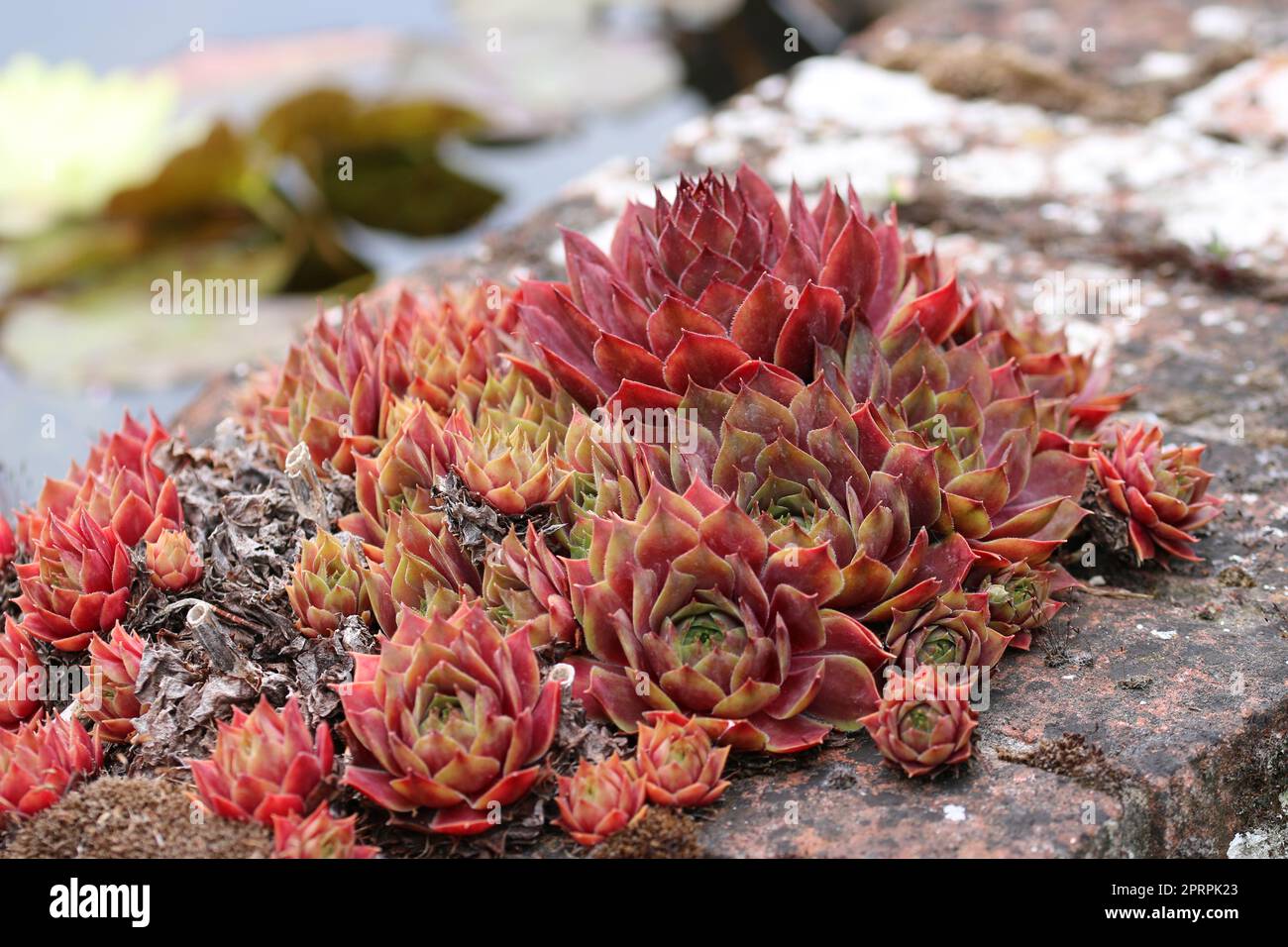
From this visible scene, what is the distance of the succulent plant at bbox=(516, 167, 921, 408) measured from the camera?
9.84 ft

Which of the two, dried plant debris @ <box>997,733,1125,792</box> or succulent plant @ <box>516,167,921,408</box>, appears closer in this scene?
dried plant debris @ <box>997,733,1125,792</box>

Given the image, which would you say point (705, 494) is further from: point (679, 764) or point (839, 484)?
point (679, 764)

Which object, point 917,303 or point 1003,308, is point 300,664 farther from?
point 1003,308

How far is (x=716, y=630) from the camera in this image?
2617 millimetres

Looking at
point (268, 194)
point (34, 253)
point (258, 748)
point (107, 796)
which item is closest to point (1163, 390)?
point (258, 748)

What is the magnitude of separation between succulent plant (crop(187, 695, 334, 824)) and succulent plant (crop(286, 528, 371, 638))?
0.37 meters

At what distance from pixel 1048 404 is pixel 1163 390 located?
841 mm

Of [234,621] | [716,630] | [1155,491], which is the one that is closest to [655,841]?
[716,630]

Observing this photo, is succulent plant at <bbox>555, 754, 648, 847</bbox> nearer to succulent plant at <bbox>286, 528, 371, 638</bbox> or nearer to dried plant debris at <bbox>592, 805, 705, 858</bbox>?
dried plant debris at <bbox>592, 805, 705, 858</bbox>

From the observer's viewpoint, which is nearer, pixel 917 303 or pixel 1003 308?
pixel 917 303

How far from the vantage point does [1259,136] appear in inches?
199

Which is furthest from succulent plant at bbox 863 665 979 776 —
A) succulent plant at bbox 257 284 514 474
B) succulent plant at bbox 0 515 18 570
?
succulent plant at bbox 0 515 18 570

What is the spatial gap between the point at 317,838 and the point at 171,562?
2.98 feet
